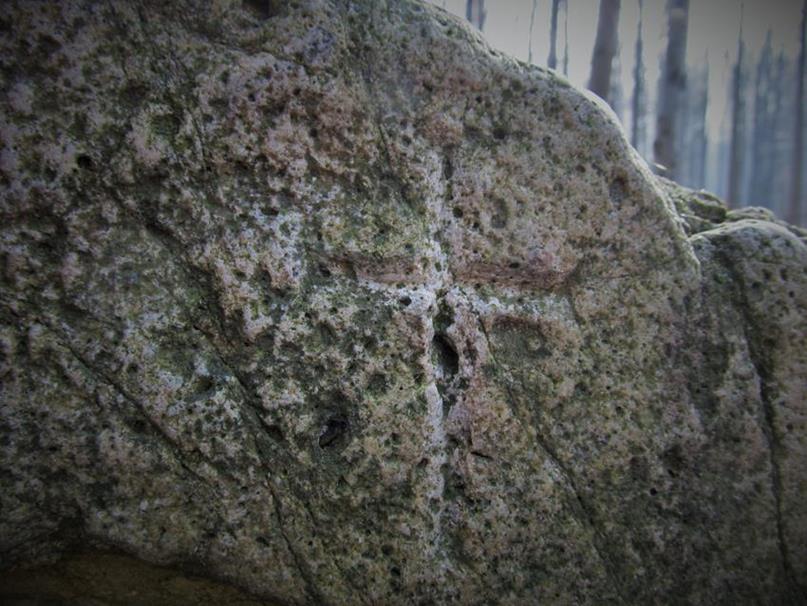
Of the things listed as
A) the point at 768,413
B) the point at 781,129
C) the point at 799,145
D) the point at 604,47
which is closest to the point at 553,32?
the point at 604,47

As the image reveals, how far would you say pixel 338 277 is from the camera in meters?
1.67

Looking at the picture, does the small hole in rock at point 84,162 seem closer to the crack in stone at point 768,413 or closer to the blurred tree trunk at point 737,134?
the crack in stone at point 768,413

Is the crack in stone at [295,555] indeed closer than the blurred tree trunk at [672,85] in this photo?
Yes

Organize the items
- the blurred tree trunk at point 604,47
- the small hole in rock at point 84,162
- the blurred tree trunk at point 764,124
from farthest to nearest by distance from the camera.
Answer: the blurred tree trunk at point 764,124 < the blurred tree trunk at point 604,47 < the small hole in rock at point 84,162

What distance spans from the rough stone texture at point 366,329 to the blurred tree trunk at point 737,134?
1158 cm

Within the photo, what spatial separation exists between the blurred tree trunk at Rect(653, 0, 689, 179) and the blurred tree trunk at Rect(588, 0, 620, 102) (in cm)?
90

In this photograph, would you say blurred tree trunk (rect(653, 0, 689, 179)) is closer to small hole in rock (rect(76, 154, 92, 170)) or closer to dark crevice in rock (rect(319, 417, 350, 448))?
dark crevice in rock (rect(319, 417, 350, 448))

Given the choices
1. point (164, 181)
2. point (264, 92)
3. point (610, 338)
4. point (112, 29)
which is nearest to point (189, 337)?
point (164, 181)

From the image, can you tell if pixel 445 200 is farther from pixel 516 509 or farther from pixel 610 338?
pixel 516 509

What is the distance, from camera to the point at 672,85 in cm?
699

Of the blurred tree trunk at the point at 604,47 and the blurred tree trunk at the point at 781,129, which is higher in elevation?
the blurred tree trunk at the point at 781,129

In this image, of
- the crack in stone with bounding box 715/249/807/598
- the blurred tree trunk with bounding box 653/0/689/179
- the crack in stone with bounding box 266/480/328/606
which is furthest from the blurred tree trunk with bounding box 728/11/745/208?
the crack in stone with bounding box 266/480/328/606

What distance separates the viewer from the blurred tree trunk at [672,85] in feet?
22.0

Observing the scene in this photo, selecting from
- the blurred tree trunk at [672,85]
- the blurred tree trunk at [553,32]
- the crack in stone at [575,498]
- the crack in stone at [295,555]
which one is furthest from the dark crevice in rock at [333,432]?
the blurred tree trunk at [553,32]
